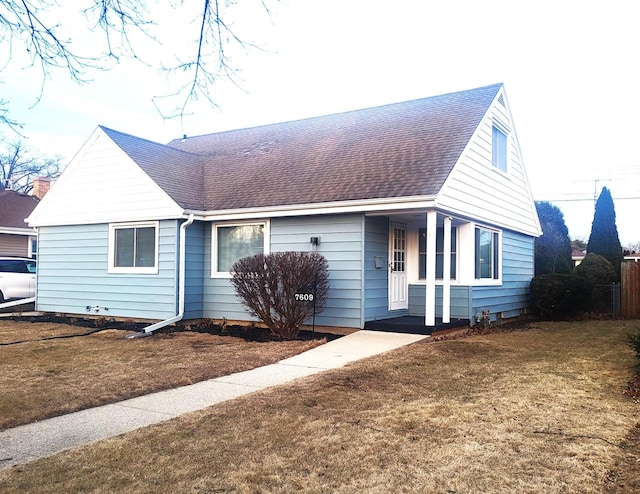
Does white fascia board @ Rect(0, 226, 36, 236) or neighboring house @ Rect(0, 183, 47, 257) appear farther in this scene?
neighboring house @ Rect(0, 183, 47, 257)

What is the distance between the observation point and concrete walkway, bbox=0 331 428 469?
4777mm

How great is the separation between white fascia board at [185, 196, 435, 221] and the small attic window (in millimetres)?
4377

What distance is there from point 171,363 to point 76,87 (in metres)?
4.74

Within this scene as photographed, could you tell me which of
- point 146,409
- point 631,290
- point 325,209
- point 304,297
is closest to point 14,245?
point 325,209

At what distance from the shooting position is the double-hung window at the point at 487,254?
13.3 metres

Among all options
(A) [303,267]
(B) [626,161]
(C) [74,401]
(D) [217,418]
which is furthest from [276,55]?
(B) [626,161]

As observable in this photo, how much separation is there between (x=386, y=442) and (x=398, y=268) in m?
8.41

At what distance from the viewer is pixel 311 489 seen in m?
3.78

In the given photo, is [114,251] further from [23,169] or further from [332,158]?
[23,169]

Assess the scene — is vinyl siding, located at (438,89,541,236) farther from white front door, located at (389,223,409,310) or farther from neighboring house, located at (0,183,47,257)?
neighboring house, located at (0,183,47,257)

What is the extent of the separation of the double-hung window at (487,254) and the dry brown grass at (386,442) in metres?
6.00

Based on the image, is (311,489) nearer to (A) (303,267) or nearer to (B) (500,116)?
(A) (303,267)

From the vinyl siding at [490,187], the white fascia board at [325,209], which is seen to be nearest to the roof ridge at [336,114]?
the vinyl siding at [490,187]

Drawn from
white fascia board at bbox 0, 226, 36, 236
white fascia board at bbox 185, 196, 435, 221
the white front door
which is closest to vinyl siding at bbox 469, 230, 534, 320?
the white front door
